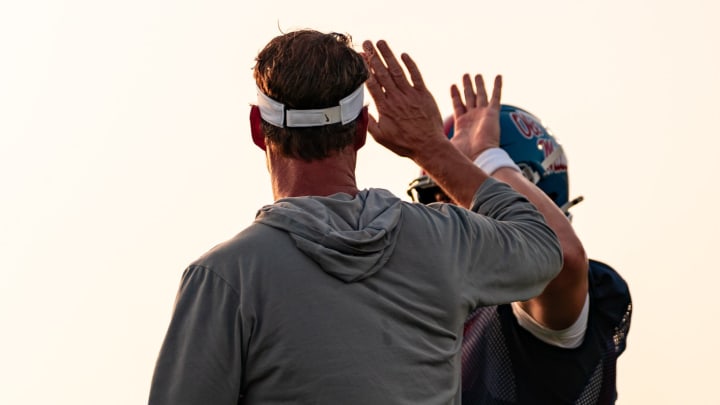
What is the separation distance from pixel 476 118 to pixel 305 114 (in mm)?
1889

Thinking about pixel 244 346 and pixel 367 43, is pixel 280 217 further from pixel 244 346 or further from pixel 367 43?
pixel 367 43

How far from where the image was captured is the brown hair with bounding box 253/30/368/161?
4723 mm

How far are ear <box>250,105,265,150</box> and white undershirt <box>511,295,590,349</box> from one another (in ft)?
6.45

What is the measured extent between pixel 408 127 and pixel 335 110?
38.6 inches

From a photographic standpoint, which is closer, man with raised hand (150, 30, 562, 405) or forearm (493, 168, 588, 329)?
man with raised hand (150, 30, 562, 405)

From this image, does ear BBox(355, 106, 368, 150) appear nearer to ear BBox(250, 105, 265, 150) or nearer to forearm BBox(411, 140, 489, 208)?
A: ear BBox(250, 105, 265, 150)

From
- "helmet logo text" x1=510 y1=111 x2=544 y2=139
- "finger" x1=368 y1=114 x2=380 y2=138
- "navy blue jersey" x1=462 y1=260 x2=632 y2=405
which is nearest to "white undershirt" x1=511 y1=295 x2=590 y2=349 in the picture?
"navy blue jersey" x1=462 y1=260 x2=632 y2=405

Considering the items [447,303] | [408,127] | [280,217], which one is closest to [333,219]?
[280,217]

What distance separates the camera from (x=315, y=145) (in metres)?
4.73

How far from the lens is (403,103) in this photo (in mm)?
5676

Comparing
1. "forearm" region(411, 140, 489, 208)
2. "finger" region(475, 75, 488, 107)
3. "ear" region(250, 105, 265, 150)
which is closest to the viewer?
"ear" region(250, 105, 265, 150)

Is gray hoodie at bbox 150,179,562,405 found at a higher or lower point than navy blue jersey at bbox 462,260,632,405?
higher

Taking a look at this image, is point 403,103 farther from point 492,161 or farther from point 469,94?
point 469,94

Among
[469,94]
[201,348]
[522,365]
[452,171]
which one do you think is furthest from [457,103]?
[201,348]
